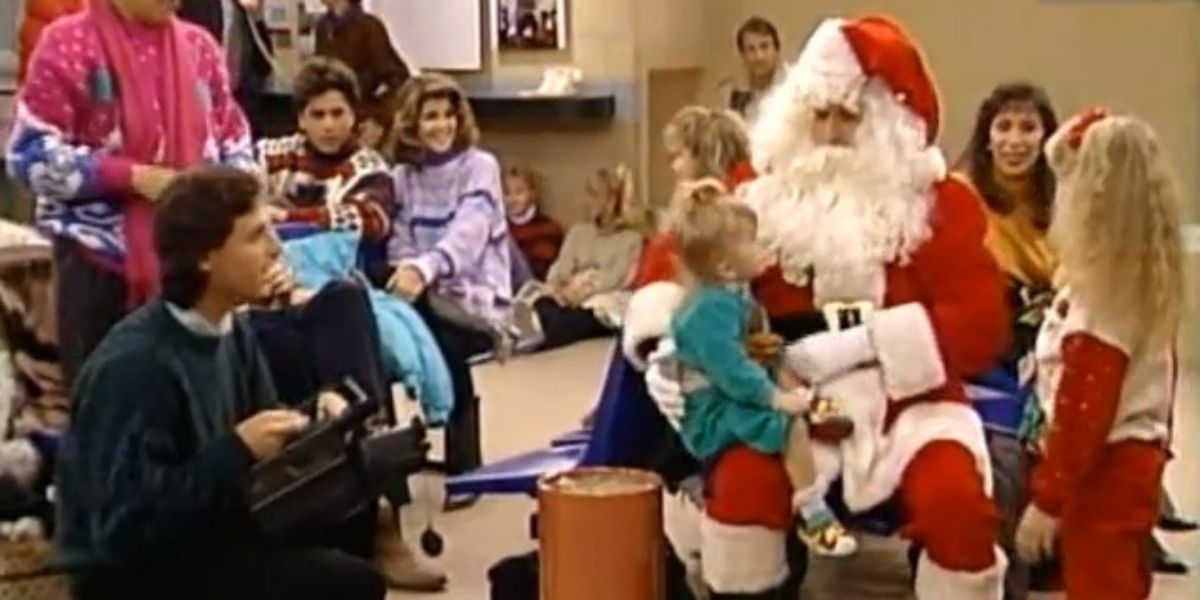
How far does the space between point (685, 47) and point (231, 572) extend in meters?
6.08

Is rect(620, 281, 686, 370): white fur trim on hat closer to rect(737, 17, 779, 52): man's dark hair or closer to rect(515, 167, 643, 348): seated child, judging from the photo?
rect(515, 167, 643, 348): seated child

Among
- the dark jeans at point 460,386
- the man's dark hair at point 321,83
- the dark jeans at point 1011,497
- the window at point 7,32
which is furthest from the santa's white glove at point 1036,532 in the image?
the window at point 7,32

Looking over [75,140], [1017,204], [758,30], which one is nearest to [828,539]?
[1017,204]

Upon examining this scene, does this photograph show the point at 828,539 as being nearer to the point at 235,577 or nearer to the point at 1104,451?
the point at 1104,451

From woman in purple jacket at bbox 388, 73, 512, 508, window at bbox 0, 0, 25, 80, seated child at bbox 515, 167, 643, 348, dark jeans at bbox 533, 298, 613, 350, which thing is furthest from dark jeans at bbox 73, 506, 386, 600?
window at bbox 0, 0, 25, 80

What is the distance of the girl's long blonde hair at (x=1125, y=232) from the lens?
10.9ft

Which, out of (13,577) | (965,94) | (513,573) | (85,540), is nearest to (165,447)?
(85,540)

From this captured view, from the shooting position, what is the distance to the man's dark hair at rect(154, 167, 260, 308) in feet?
10.0

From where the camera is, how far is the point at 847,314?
3670mm

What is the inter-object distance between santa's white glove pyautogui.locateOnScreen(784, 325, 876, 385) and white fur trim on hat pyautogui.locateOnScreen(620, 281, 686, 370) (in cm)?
23

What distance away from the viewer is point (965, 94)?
8375 mm

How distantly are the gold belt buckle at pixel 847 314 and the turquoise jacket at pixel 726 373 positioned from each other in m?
0.17

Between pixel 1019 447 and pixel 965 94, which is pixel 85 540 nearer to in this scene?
pixel 1019 447

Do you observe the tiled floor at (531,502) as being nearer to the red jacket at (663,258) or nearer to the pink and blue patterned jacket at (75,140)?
the red jacket at (663,258)
